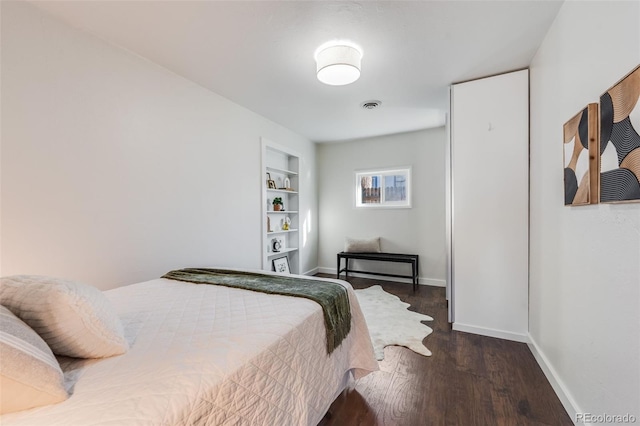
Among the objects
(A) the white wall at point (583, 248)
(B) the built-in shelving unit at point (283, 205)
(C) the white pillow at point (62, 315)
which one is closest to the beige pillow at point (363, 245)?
(B) the built-in shelving unit at point (283, 205)

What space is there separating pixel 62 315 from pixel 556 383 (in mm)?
2669

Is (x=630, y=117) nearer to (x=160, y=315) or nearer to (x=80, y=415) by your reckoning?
(x=80, y=415)

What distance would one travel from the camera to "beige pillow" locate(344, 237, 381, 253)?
15.4 ft

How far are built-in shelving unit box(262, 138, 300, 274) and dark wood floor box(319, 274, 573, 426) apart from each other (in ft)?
7.31

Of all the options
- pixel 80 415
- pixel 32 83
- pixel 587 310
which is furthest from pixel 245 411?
pixel 32 83

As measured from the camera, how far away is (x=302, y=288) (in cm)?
173

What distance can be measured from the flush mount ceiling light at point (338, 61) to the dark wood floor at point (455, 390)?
232cm

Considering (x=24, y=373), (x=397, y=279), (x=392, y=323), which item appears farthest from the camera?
(x=397, y=279)

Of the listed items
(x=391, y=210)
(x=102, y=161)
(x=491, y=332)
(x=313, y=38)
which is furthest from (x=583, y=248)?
(x=391, y=210)

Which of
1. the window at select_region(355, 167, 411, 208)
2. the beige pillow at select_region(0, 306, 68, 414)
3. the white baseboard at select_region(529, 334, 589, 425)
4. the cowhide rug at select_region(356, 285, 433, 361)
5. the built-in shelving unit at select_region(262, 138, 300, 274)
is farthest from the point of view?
the window at select_region(355, 167, 411, 208)

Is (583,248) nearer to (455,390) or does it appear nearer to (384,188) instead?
(455,390)

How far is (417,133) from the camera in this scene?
4.47m

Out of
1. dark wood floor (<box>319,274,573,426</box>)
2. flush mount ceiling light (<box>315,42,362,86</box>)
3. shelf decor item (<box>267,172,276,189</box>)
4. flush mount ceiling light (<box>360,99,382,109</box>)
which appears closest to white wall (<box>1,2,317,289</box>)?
shelf decor item (<box>267,172,276,189</box>)

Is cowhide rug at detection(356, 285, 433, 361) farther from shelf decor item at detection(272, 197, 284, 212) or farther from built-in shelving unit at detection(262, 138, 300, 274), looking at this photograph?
shelf decor item at detection(272, 197, 284, 212)
